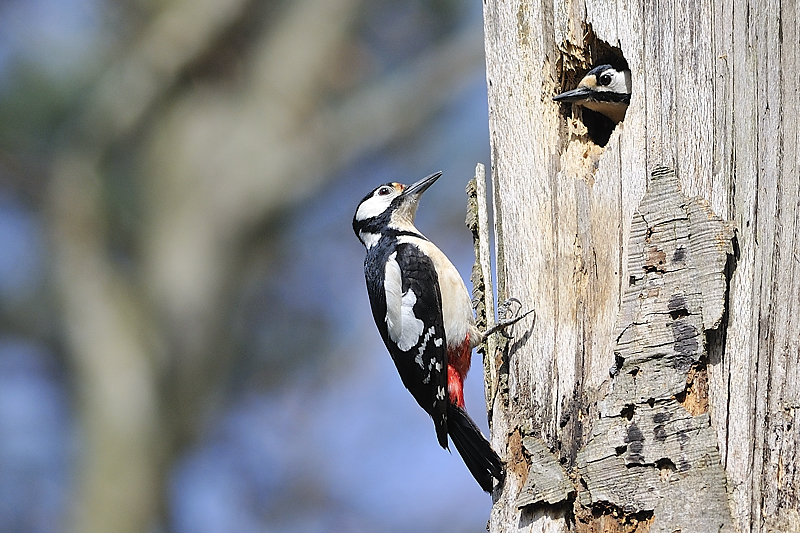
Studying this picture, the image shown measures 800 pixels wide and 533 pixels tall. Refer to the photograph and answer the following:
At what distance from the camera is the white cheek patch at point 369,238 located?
4402 millimetres

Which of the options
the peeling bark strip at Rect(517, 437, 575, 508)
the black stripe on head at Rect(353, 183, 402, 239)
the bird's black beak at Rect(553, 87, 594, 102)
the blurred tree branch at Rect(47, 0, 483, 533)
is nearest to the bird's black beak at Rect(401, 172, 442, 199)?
the black stripe on head at Rect(353, 183, 402, 239)

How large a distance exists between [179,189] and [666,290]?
25.0ft

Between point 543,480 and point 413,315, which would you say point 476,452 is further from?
point 413,315

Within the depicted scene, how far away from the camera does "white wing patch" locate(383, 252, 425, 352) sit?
385 cm

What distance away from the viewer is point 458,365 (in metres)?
3.81

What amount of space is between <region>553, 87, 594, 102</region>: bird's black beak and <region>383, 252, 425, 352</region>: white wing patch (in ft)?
4.30

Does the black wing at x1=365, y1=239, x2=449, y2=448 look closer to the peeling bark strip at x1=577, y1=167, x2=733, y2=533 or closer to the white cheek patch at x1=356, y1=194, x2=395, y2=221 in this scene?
the white cheek patch at x1=356, y1=194, x2=395, y2=221

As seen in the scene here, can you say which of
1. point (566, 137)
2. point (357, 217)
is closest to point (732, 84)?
point (566, 137)

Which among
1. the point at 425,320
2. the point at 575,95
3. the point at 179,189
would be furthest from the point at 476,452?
the point at 179,189

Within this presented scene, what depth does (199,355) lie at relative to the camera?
27.3 feet

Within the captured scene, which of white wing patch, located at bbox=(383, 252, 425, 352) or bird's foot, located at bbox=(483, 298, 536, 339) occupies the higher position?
white wing patch, located at bbox=(383, 252, 425, 352)

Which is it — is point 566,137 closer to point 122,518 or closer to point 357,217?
point 357,217

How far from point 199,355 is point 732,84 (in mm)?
6732

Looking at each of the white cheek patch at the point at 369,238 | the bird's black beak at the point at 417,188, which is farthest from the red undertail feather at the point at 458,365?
the bird's black beak at the point at 417,188
